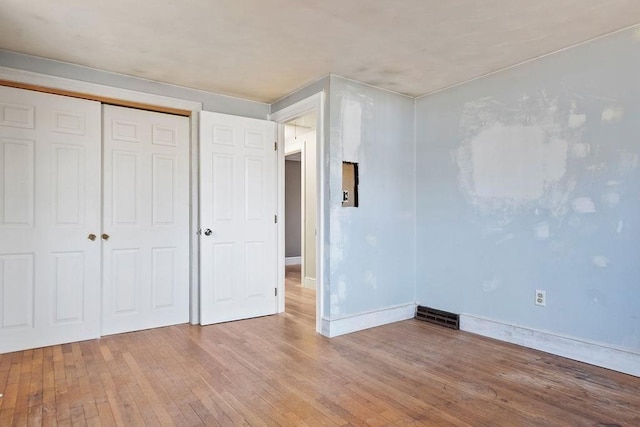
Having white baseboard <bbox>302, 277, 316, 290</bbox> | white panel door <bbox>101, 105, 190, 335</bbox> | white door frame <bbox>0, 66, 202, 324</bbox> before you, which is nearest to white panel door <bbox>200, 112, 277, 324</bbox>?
white door frame <bbox>0, 66, 202, 324</bbox>

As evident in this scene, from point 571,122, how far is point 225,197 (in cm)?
316

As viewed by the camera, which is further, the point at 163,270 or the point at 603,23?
the point at 163,270

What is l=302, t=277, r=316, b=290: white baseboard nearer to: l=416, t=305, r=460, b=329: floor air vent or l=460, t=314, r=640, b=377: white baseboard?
l=416, t=305, r=460, b=329: floor air vent

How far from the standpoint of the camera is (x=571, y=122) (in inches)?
115

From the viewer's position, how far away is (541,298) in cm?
308

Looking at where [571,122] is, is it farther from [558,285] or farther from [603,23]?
[558,285]

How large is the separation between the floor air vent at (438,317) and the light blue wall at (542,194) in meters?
0.08

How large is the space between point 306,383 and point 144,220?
7.43ft

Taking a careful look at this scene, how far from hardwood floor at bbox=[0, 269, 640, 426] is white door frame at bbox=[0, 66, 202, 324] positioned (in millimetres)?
581

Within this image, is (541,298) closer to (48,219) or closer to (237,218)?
(237,218)

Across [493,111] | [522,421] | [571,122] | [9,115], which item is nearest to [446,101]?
[493,111]

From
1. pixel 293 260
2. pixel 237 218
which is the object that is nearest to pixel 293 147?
pixel 237 218

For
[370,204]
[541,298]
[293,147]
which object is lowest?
[541,298]

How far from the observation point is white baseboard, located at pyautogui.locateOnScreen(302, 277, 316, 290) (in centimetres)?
570
